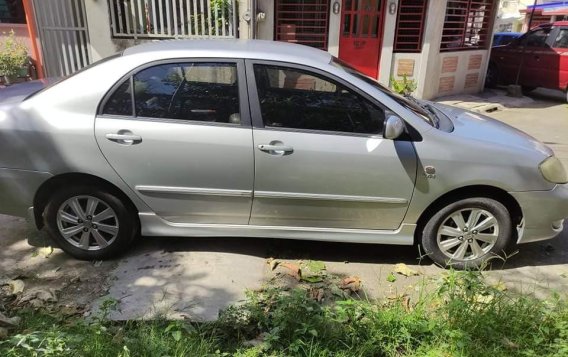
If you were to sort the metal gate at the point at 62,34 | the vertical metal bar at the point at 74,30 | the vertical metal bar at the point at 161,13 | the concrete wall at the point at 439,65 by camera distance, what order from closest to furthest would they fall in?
the vertical metal bar at the point at 161,13 → the metal gate at the point at 62,34 → the vertical metal bar at the point at 74,30 → the concrete wall at the point at 439,65

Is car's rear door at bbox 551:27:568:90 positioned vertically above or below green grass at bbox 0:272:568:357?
above

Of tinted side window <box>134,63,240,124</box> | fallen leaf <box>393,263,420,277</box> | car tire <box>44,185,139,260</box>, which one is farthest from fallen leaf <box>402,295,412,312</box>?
car tire <box>44,185,139,260</box>

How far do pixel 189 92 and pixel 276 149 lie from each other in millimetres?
791

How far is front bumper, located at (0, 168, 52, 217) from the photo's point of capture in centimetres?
341

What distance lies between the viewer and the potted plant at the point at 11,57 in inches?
319

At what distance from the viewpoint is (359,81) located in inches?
134

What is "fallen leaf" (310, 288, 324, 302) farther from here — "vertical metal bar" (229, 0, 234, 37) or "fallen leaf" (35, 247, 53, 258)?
"vertical metal bar" (229, 0, 234, 37)

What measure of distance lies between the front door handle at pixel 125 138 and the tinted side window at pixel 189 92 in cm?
18

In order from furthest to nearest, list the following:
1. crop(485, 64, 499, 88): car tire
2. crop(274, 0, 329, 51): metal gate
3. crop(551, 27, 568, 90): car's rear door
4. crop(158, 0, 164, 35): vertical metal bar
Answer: crop(485, 64, 499, 88): car tire, crop(551, 27, 568, 90): car's rear door, crop(274, 0, 329, 51): metal gate, crop(158, 0, 164, 35): vertical metal bar

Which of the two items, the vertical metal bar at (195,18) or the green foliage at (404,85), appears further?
the green foliage at (404,85)

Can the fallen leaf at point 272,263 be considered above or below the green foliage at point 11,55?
below

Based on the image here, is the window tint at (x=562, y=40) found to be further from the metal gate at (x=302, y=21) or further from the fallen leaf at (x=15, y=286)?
the fallen leaf at (x=15, y=286)

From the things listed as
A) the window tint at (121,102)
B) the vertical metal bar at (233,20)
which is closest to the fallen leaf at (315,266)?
the window tint at (121,102)

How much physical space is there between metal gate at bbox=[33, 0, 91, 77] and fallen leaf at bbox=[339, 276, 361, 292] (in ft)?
22.8
